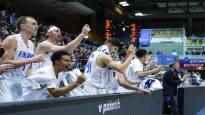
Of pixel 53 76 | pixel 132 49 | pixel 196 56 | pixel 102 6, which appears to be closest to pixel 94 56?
pixel 132 49

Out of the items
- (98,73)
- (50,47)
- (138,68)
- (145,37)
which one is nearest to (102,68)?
(98,73)

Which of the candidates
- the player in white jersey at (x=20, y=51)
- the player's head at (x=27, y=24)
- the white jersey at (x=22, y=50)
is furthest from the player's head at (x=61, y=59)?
the player's head at (x=27, y=24)

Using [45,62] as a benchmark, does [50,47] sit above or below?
above

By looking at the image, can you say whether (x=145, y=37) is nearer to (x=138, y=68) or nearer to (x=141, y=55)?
(x=138, y=68)

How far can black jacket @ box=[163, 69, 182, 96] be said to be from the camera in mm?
13117

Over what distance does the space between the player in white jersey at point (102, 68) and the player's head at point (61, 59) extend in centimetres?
156

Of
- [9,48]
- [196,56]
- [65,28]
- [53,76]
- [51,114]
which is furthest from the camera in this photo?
[196,56]

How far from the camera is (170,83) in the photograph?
44.1 feet

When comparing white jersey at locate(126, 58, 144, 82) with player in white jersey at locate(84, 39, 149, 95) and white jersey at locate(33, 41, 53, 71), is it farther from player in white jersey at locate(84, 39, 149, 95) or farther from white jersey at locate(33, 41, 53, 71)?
white jersey at locate(33, 41, 53, 71)

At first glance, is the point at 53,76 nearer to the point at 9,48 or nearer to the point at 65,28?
the point at 9,48

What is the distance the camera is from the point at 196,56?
37719mm

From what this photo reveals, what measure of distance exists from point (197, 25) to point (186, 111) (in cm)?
2979

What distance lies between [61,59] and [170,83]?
27.4ft

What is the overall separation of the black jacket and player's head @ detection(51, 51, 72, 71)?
780 cm
